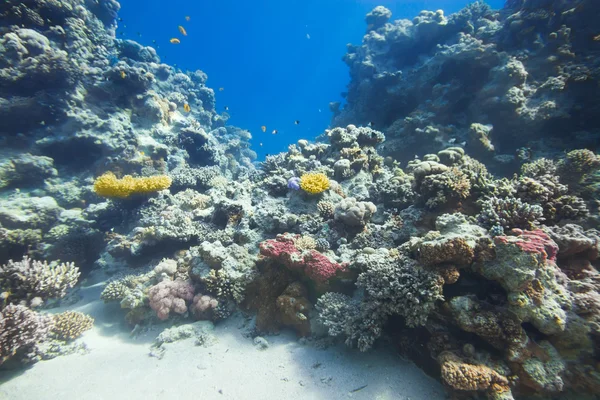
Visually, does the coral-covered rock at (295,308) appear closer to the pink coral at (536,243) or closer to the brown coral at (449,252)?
the brown coral at (449,252)

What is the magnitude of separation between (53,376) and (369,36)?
944 inches

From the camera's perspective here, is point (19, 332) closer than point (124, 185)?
Yes

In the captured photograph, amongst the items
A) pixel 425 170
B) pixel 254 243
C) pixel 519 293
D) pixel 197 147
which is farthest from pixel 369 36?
pixel 519 293

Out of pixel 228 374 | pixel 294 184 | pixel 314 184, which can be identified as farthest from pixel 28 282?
pixel 314 184

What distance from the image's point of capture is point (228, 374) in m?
4.27

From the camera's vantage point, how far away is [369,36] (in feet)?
64.9

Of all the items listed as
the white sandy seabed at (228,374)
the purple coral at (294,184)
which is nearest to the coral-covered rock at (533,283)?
the white sandy seabed at (228,374)

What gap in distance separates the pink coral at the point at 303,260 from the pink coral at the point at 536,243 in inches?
99.9

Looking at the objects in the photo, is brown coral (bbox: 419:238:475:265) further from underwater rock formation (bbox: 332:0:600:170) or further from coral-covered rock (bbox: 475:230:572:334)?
underwater rock formation (bbox: 332:0:600:170)

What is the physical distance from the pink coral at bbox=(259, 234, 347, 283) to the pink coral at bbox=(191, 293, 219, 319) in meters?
1.53

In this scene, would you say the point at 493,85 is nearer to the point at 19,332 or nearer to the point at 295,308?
the point at 295,308

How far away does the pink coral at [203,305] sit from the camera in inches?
209

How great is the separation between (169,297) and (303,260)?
305 centimetres

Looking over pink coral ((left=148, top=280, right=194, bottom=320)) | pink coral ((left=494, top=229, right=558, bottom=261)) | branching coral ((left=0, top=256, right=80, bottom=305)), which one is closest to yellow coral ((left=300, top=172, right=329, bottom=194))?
pink coral ((left=148, top=280, right=194, bottom=320))
